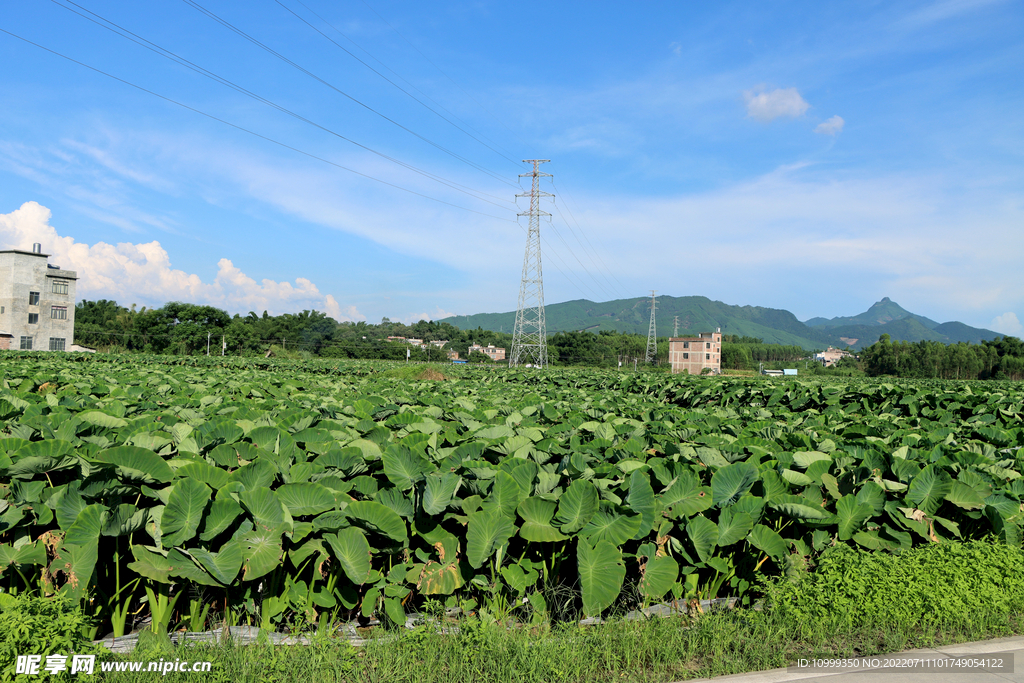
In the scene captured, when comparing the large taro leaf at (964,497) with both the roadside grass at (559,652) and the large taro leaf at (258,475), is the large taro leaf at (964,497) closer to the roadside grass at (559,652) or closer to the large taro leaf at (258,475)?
the roadside grass at (559,652)

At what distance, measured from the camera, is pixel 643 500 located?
331 centimetres

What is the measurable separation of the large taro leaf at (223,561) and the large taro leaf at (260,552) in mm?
32

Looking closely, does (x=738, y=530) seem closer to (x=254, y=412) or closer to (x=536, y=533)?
(x=536, y=533)

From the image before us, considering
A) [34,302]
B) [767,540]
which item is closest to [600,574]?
[767,540]

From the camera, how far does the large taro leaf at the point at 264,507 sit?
289 centimetres

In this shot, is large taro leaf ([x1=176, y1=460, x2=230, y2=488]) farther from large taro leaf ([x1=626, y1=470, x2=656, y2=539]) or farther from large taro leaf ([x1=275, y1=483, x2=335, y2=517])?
large taro leaf ([x1=626, y1=470, x2=656, y2=539])

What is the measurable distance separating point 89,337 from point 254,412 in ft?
289

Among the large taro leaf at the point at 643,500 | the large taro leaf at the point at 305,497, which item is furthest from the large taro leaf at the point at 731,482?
the large taro leaf at the point at 305,497

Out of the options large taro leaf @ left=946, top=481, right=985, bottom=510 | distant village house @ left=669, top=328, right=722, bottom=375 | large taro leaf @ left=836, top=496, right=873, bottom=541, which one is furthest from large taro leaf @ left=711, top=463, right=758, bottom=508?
distant village house @ left=669, top=328, right=722, bottom=375

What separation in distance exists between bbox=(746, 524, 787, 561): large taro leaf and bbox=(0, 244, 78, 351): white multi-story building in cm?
6701

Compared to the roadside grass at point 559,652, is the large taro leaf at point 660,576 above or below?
above

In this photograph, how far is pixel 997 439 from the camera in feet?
20.2

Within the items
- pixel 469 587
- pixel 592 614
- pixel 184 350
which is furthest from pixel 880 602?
pixel 184 350

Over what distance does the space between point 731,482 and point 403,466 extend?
2.07 m
